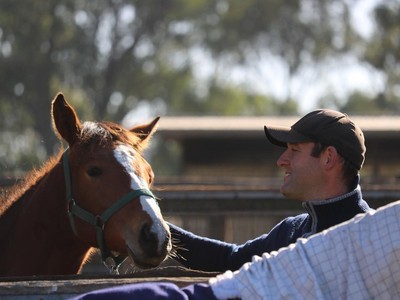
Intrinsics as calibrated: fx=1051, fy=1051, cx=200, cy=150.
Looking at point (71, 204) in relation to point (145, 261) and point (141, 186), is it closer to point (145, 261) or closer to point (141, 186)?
point (141, 186)

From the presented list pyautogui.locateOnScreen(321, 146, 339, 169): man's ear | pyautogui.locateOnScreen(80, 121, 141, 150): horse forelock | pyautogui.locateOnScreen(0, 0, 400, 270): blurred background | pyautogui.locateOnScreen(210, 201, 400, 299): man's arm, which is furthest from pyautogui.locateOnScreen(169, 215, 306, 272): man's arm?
pyautogui.locateOnScreen(0, 0, 400, 270): blurred background

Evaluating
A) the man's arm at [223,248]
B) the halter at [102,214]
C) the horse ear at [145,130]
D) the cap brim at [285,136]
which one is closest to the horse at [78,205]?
the halter at [102,214]

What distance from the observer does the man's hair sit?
4.55m

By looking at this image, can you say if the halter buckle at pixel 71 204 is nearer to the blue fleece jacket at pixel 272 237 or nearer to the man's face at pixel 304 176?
the blue fleece jacket at pixel 272 237

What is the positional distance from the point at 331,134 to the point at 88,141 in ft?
5.02

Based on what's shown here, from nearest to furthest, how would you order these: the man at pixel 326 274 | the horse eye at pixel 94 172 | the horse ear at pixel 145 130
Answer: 1. the man at pixel 326 274
2. the horse eye at pixel 94 172
3. the horse ear at pixel 145 130

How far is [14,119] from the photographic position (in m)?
39.1

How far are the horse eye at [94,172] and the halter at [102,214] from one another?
0.43 ft

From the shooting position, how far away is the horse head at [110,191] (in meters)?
5.12

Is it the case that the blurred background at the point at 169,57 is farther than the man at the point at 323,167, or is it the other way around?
the blurred background at the point at 169,57

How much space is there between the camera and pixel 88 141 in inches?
217

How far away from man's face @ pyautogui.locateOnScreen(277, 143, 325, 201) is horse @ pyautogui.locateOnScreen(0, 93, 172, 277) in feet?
2.84

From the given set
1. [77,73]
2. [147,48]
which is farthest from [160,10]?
[77,73]

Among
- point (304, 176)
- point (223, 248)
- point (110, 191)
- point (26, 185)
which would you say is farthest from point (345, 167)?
point (26, 185)
